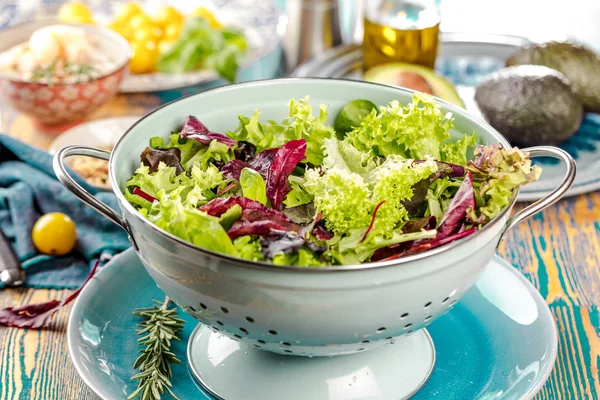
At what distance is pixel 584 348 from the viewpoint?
1.54 metres

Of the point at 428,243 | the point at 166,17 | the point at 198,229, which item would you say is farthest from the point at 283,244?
the point at 166,17

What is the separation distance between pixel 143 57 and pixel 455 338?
1.82 metres

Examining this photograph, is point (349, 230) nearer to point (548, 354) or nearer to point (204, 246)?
point (204, 246)

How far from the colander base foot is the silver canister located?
1773 mm

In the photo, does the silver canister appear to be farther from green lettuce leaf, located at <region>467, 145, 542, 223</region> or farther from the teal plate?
green lettuce leaf, located at <region>467, 145, 542, 223</region>

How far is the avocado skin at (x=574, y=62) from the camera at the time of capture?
244 centimetres

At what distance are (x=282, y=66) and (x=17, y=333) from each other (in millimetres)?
1699

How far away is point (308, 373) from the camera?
A: 1.35 meters

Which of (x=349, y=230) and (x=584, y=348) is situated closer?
(x=349, y=230)

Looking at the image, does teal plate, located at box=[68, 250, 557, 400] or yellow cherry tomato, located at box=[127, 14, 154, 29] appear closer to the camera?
teal plate, located at box=[68, 250, 557, 400]

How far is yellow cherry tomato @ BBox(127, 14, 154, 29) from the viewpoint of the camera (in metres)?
2.94

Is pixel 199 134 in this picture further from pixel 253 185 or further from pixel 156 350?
pixel 156 350

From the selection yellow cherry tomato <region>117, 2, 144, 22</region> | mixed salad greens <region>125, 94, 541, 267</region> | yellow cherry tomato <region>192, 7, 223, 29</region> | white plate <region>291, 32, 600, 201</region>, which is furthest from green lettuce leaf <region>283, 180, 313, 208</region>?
yellow cherry tomato <region>117, 2, 144, 22</region>

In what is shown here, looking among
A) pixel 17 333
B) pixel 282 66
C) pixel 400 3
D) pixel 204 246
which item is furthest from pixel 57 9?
pixel 204 246
